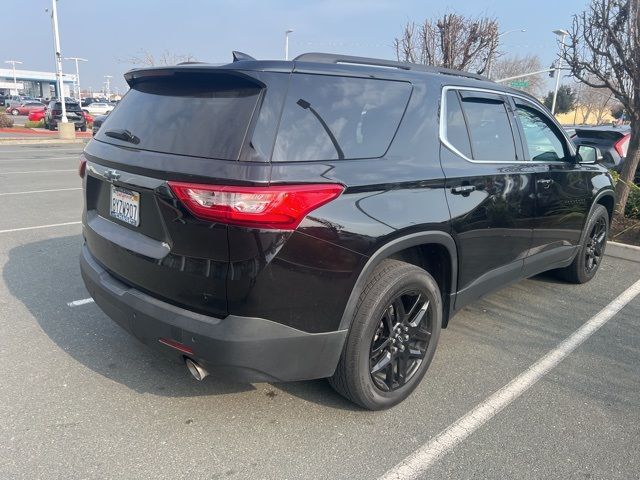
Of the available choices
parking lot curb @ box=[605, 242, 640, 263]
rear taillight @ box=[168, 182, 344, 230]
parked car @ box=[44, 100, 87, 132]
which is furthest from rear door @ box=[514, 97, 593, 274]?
parked car @ box=[44, 100, 87, 132]

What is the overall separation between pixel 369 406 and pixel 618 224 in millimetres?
6175

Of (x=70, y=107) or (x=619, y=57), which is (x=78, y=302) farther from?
(x=70, y=107)

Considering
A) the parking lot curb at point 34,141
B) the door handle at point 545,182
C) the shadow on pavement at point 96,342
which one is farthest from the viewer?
the parking lot curb at point 34,141

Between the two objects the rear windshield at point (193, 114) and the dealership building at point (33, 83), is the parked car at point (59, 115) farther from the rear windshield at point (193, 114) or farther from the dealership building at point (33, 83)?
the dealership building at point (33, 83)

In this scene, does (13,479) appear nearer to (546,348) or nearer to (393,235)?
(393,235)

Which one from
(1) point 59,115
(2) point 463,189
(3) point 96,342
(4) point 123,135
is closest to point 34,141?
(1) point 59,115

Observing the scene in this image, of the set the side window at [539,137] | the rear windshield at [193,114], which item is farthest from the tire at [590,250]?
the rear windshield at [193,114]

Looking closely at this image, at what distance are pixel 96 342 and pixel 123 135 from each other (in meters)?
1.55

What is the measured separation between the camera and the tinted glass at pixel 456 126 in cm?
322

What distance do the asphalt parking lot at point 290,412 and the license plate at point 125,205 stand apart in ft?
3.43

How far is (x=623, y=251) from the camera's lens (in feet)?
21.2

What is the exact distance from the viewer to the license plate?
104 inches

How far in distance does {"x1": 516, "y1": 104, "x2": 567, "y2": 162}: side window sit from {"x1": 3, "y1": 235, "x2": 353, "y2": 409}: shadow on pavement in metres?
2.45

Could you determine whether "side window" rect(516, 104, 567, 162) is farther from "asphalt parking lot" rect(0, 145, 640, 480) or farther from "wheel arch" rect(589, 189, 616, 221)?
"asphalt parking lot" rect(0, 145, 640, 480)
